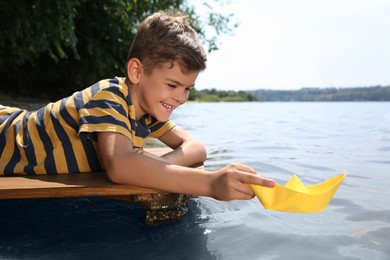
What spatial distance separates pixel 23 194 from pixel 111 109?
0.52 m

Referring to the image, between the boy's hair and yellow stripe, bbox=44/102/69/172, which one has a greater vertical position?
the boy's hair

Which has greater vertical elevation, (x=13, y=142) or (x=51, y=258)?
(x=13, y=142)

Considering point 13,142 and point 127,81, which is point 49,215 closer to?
point 13,142

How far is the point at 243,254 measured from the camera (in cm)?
161

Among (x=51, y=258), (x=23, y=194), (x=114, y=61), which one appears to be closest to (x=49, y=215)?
(x=23, y=194)

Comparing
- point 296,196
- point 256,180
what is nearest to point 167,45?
point 256,180

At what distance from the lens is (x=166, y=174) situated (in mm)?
1670

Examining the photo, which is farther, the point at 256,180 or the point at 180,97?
the point at 180,97

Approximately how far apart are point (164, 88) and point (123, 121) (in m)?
0.27

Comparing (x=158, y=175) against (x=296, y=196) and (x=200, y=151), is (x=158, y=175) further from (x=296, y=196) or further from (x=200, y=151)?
(x=200, y=151)

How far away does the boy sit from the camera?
5.63 ft

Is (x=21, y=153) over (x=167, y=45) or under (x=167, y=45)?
under

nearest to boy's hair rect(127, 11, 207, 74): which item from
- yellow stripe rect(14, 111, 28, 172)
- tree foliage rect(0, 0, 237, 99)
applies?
yellow stripe rect(14, 111, 28, 172)

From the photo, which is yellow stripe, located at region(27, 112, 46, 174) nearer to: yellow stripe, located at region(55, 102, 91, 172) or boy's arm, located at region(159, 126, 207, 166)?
yellow stripe, located at region(55, 102, 91, 172)
